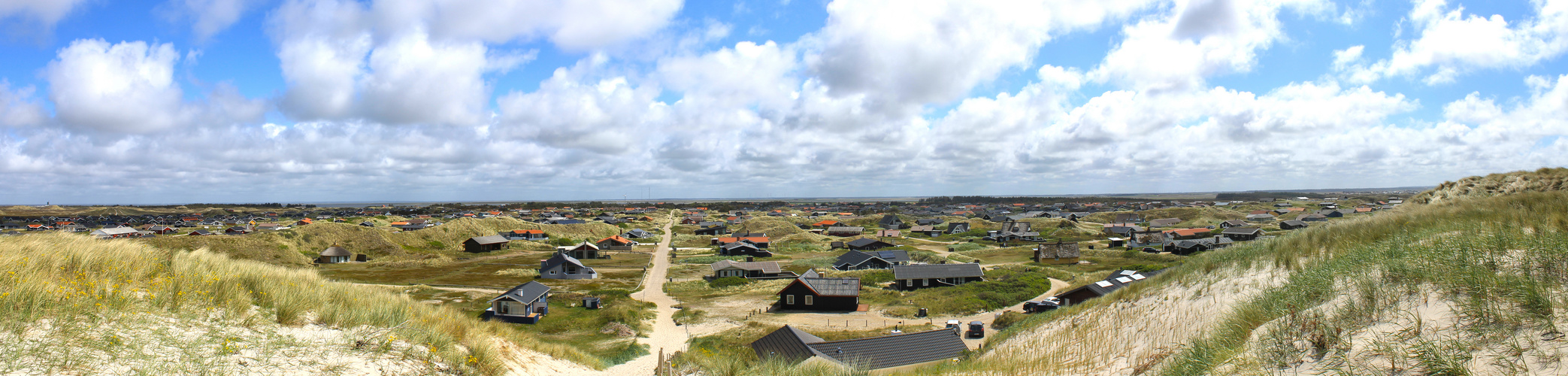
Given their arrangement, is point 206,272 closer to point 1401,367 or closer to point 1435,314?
point 1401,367

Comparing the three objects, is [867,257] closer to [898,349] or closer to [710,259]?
[710,259]

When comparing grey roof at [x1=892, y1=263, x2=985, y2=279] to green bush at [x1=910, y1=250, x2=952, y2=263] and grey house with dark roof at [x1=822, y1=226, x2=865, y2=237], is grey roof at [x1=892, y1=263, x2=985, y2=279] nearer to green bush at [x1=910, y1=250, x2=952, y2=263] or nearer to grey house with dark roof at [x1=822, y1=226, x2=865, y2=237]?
green bush at [x1=910, y1=250, x2=952, y2=263]

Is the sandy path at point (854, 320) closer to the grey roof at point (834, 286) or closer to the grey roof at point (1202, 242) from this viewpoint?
the grey roof at point (834, 286)

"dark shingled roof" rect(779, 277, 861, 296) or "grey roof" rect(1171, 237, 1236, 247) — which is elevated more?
"grey roof" rect(1171, 237, 1236, 247)

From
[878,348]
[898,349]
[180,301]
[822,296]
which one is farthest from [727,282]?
[180,301]

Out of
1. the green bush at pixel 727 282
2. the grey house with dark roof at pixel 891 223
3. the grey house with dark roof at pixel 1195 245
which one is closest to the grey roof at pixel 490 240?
the green bush at pixel 727 282

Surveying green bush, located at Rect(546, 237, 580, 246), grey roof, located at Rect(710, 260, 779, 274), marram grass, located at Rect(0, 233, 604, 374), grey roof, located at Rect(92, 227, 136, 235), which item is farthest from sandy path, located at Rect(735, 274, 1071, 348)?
grey roof, located at Rect(92, 227, 136, 235)

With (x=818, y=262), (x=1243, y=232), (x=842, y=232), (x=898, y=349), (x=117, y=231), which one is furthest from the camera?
(x=842, y=232)
